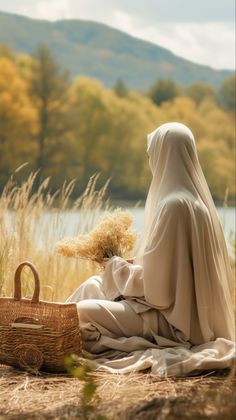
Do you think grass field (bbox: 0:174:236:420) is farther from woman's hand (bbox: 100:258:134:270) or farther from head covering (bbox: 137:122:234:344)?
woman's hand (bbox: 100:258:134:270)

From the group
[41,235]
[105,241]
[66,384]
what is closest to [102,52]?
[41,235]

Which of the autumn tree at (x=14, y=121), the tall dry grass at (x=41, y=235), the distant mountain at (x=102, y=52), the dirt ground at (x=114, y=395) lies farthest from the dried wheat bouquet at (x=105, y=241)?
the distant mountain at (x=102, y=52)

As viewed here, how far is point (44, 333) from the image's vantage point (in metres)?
4.25

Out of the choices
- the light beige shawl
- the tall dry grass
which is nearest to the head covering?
the light beige shawl

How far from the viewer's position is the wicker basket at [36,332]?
4203mm

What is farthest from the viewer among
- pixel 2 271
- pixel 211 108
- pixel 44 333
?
pixel 211 108

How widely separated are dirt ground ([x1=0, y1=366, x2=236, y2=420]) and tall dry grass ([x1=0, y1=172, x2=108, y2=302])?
122cm

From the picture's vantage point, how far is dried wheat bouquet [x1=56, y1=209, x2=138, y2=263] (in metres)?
4.54

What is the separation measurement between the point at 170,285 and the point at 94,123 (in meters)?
13.2

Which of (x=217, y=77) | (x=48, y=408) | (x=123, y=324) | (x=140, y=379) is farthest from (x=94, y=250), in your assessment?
(x=217, y=77)

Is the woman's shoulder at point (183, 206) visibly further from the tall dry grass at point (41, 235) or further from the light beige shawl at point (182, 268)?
the tall dry grass at point (41, 235)

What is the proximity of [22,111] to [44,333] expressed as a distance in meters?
13.1

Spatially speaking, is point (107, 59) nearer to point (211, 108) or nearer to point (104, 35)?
point (104, 35)

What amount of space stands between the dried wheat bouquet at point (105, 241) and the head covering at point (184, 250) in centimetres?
21
